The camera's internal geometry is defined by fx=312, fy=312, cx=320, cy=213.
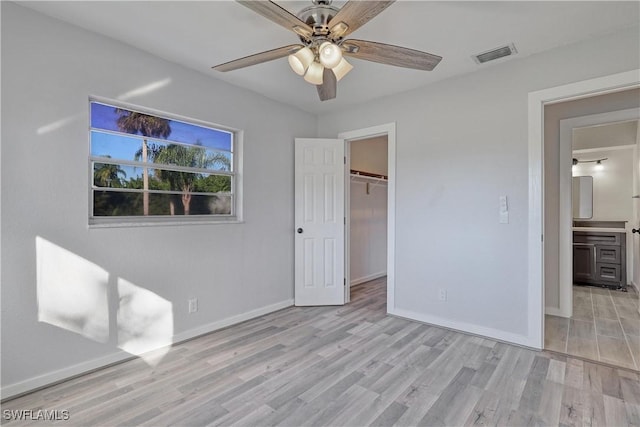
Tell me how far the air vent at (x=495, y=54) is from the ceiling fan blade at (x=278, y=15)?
1737 millimetres

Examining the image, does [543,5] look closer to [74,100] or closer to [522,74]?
[522,74]

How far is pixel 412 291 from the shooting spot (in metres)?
3.43

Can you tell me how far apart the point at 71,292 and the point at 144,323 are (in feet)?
2.01

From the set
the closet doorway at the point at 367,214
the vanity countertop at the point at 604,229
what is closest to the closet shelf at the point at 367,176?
the closet doorway at the point at 367,214

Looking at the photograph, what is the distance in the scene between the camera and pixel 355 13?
5.21ft

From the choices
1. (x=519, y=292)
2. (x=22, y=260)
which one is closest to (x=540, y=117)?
(x=519, y=292)

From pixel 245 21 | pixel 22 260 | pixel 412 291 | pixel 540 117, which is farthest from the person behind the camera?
pixel 412 291

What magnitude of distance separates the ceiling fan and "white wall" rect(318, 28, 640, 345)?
126 centimetres

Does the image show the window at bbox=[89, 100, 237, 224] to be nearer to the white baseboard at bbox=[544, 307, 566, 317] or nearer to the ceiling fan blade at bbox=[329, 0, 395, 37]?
the ceiling fan blade at bbox=[329, 0, 395, 37]

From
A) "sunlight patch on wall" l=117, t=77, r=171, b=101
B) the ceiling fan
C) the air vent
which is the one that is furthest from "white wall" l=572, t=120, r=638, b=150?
"sunlight patch on wall" l=117, t=77, r=171, b=101

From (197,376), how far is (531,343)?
8.99ft

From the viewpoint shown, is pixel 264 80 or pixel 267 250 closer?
pixel 264 80

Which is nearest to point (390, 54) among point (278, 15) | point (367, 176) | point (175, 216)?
point (278, 15)

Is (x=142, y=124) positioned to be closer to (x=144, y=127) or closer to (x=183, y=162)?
(x=144, y=127)
